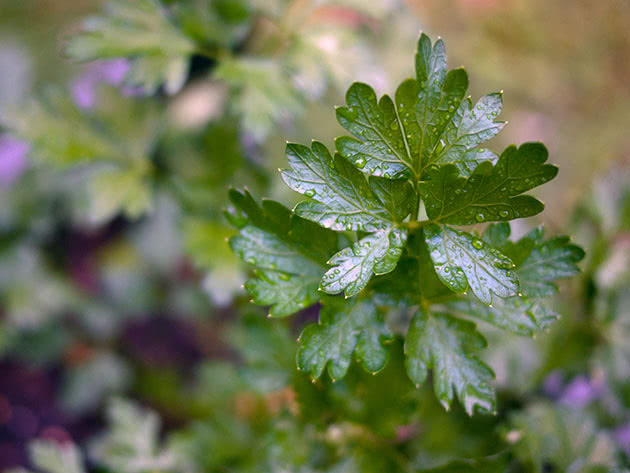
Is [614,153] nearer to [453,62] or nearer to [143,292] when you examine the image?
[453,62]

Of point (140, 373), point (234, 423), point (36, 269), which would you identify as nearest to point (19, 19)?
point (36, 269)

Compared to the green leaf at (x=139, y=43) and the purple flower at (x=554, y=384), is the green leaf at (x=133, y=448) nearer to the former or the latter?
the green leaf at (x=139, y=43)

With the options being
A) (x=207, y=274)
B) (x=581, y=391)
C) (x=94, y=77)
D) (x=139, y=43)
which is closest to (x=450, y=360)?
(x=207, y=274)

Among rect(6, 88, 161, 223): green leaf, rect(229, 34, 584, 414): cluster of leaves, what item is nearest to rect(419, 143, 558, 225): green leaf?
rect(229, 34, 584, 414): cluster of leaves

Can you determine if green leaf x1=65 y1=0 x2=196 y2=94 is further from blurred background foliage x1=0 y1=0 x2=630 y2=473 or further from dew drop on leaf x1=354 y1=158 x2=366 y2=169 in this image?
dew drop on leaf x1=354 y1=158 x2=366 y2=169

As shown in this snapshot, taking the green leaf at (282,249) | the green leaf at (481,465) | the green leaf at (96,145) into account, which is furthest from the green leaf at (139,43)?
the green leaf at (481,465)

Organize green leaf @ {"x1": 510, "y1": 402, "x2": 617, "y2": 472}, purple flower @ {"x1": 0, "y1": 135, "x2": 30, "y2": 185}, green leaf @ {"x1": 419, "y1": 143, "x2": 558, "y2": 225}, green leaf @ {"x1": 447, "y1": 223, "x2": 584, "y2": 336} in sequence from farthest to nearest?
1. purple flower @ {"x1": 0, "y1": 135, "x2": 30, "y2": 185}
2. green leaf @ {"x1": 510, "y1": 402, "x2": 617, "y2": 472}
3. green leaf @ {"x1": 447, "y1": 223, "x2": 584, "y2": 336}
4. green leaf @ {"x1": 419, "y1": 143, "x2": 558, "y2": 225}

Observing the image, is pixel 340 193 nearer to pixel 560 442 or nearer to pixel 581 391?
pixel 560 442
